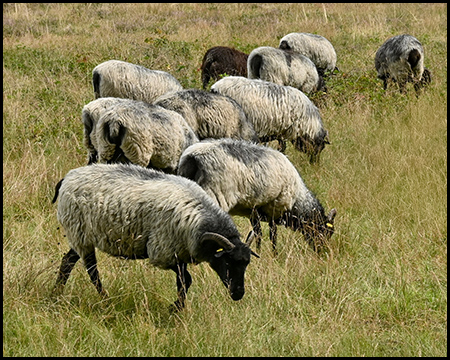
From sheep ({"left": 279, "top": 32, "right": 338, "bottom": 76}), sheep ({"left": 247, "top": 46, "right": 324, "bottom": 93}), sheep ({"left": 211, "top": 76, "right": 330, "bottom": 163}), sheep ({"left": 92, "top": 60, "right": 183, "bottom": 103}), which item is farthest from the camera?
sheep ({"left": 279, "top": 32, "right": 338, "bottom": 76})

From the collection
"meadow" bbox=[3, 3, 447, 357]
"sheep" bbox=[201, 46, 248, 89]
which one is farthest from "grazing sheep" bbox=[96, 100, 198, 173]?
"sheep" bbox=[201, 46, 248, 89]

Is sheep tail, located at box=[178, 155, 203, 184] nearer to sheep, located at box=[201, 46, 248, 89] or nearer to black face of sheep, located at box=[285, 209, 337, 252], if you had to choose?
black face of sheep, located at box=[285, 209, 337, 252]

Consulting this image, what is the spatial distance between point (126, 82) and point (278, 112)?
256 centimetres

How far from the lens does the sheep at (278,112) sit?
842cm

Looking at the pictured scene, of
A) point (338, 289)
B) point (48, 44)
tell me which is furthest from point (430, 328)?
point (48, 44)

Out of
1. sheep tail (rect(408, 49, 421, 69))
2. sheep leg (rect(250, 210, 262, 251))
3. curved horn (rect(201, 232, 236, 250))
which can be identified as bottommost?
sheep leg (rect(250, 210, 262, 251))

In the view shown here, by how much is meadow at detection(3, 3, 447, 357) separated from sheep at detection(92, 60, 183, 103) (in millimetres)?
754

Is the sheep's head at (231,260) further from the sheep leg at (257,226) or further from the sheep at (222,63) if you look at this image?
the sheep at (222,63)

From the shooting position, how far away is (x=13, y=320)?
4098mm

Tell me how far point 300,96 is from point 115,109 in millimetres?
3013

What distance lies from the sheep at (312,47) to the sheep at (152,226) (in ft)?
30.7

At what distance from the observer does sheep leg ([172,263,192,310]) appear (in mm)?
4445

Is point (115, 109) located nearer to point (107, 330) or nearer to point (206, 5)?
point (107, 330)

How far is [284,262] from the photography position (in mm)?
5402
